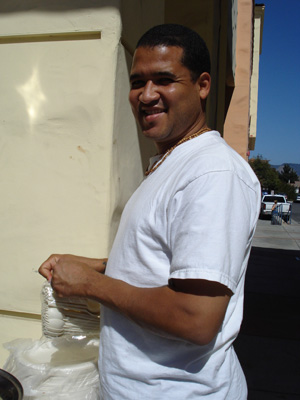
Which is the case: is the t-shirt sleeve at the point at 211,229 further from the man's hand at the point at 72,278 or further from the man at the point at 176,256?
the man's hand at the point at 72,278

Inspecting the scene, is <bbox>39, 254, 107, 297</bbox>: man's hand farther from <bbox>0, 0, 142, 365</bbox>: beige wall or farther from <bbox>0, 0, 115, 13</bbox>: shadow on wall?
<bbox>0, 0, 115, 13</bbox>: shadow on wall

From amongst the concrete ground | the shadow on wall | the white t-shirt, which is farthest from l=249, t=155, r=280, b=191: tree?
the white t-shirt

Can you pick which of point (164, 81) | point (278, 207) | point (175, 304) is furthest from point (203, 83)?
point (278, 207)

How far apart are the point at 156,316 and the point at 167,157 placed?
544mm

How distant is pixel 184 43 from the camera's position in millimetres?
1265

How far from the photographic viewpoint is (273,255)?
438 inches

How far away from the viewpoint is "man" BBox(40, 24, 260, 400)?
1.01m

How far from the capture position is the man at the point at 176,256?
1.01 metres

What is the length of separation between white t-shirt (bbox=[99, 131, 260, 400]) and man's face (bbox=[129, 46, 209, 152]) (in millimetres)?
84

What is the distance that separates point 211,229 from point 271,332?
15.7 ft

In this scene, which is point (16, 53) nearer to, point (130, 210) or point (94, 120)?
point (94, 120)

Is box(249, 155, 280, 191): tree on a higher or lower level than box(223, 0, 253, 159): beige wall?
lower

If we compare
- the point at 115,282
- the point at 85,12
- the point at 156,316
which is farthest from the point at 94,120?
the point at 156,316

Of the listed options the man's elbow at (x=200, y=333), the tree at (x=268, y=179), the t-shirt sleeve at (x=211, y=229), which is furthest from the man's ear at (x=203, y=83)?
the tree at (x=268, y=179)
